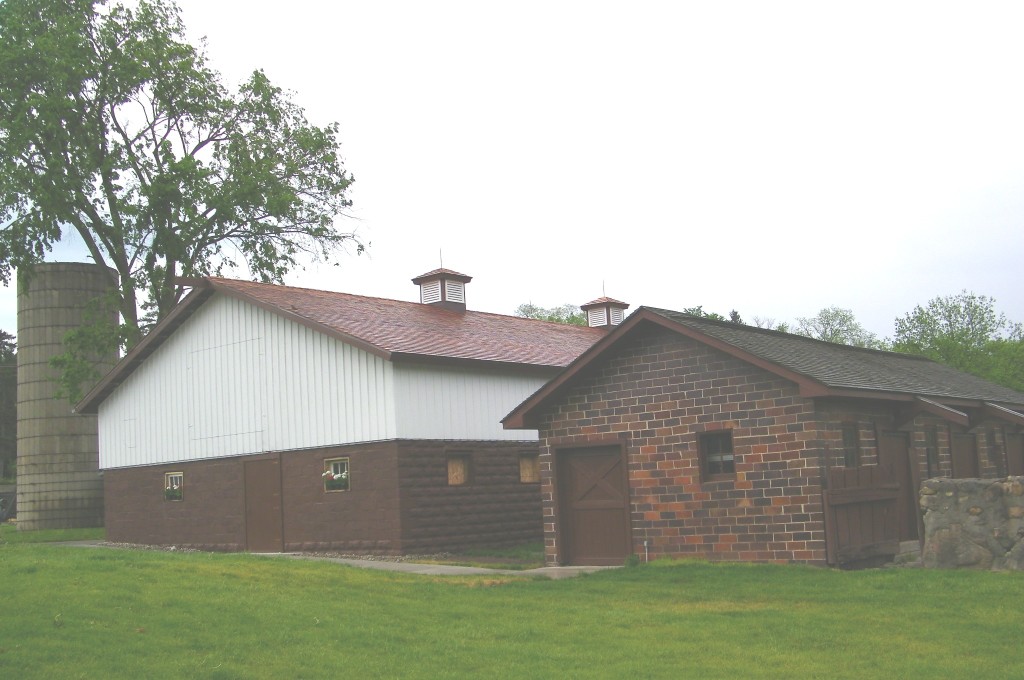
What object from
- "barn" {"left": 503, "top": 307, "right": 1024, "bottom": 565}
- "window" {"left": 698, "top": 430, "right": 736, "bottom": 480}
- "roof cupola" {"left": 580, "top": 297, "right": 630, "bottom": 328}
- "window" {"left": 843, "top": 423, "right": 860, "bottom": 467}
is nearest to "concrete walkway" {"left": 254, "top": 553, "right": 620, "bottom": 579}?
"barn" {"left": 503, "top": 307, "right": 1024, "bottom": 565}

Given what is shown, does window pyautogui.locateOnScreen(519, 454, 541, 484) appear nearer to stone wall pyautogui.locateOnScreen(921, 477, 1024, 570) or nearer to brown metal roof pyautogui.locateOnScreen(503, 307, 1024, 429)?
brown metal roof pyautogui.locateOnScreen(503, 307, 1024, 429)

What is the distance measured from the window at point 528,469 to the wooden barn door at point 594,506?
19.1 feet

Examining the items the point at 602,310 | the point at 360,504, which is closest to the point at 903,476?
the point at 360,504

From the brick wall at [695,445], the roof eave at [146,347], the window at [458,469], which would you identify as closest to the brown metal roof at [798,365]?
the brick wall at [695,445]

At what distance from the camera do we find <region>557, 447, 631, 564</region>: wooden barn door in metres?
19.1

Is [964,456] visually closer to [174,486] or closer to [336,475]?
[336,475]

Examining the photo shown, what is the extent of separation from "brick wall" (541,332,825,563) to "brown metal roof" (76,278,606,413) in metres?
5.01

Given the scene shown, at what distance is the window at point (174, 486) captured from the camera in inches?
1075

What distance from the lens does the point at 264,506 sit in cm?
2516

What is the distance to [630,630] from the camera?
12094 mm

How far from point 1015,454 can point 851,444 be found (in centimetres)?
890

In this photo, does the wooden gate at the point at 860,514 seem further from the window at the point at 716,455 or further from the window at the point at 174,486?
the window at the point at 174,486

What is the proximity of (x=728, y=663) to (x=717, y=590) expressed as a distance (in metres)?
4.70

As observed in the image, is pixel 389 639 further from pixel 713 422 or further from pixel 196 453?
pixel 196 453
